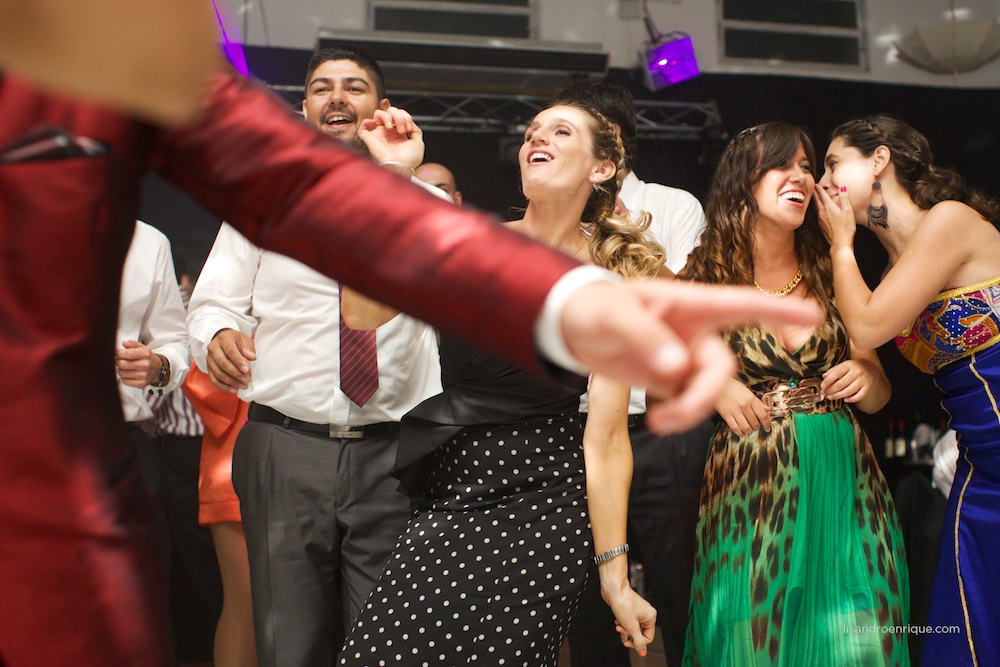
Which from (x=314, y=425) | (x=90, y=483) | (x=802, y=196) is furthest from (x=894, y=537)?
(x=90, y=483)

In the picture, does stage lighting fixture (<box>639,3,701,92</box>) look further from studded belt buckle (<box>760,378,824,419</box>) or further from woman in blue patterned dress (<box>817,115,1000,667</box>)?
studded belt buckle (<box>760,378,824,419</box>)

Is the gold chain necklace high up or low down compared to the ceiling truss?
down

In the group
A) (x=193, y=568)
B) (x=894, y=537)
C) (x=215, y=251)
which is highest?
(x=215, y=251)

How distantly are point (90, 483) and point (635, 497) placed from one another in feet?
7.06

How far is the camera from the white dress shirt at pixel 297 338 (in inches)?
90.7

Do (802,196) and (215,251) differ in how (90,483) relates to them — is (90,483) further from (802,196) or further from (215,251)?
(802,196)

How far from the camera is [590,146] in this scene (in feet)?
8.10

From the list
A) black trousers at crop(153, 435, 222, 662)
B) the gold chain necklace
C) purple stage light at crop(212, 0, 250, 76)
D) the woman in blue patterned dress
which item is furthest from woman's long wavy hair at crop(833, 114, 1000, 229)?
black trousers at crop(153, 435, 222, 662)

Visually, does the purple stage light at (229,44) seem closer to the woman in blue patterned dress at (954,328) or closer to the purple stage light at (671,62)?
the woman in blue patterned dress at (954,328)


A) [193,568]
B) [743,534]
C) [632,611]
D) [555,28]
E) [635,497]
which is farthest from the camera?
[555,28]

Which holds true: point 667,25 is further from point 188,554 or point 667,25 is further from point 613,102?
point 188,554

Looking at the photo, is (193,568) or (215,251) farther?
(193,568)

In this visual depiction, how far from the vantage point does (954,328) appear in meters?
2.32

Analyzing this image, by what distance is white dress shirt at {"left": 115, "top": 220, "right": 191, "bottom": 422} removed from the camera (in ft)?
8.42
